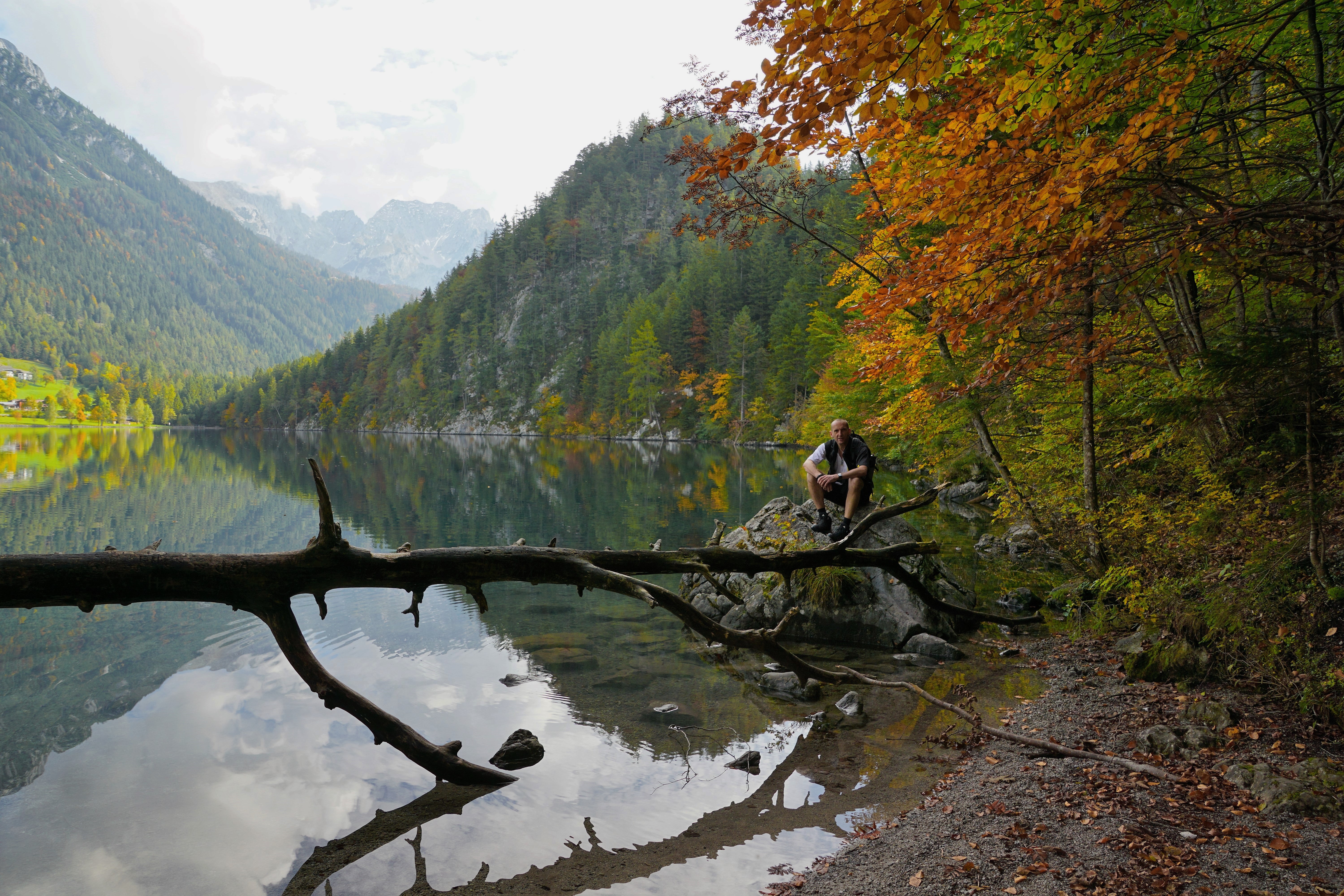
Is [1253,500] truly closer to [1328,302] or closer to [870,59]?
[1328,302]

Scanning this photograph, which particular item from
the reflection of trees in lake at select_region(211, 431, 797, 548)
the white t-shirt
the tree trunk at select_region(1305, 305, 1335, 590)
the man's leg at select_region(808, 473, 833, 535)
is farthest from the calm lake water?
the reflection of trees in lake at select_region(211, 431, 797, 548)

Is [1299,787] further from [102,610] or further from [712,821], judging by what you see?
[102,610]

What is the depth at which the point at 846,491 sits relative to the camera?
919 cm

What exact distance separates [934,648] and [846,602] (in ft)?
Answer: 4.83

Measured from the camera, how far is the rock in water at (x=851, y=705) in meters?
7.39

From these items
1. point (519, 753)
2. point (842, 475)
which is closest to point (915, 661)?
point (842, 475)

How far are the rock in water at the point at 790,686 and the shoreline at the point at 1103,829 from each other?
201cm

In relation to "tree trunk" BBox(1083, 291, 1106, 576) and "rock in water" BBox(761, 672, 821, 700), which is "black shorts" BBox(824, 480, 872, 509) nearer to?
"rock in water" BBox(761, 672, 821, 700)

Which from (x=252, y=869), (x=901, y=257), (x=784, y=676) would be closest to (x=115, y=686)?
(x=252, y=869)

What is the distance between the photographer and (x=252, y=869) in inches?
199

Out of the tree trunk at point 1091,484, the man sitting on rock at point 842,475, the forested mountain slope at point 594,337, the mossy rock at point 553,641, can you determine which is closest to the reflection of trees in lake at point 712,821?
the man sitting on rock at point 842,475

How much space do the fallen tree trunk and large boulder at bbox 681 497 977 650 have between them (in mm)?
2941

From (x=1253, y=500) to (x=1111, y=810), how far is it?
3728 mm

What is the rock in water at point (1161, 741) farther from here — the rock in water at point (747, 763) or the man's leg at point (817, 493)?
the man's leg at point (817, 493)
